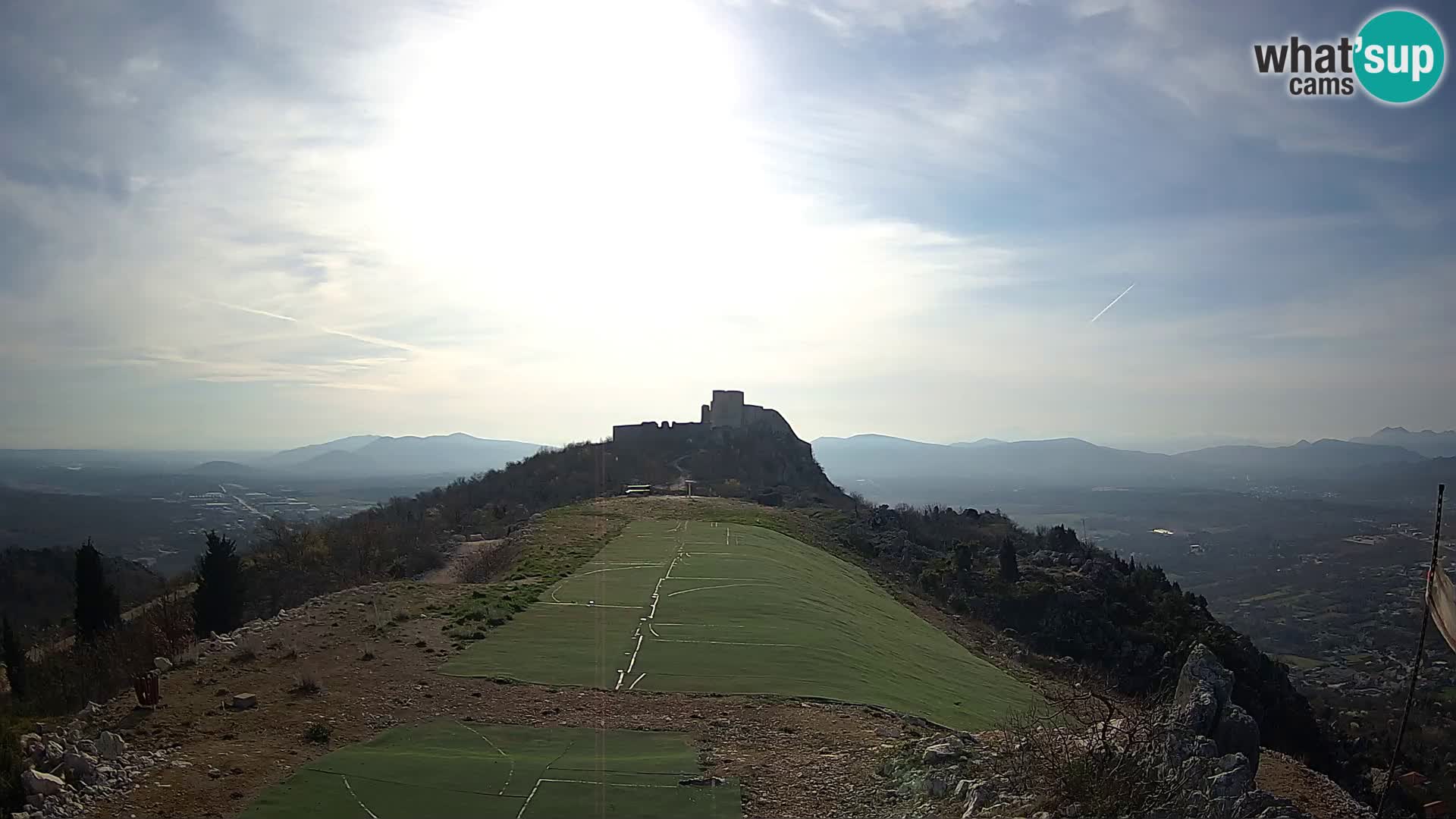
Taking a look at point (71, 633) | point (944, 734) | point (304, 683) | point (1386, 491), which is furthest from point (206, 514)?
point (1386, 491)

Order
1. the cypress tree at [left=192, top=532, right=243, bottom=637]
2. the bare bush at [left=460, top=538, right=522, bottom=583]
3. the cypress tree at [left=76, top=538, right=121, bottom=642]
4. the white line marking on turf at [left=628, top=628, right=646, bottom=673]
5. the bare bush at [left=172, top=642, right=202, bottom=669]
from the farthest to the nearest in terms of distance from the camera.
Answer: the cypress tree at [left=76, top=538, right=121, bottom=642]
the bare bush at [left=460, top=538, right=522, bottom=583]
the cypress tree at [left=192, top=532, right=243, bottom=637]
the white line marking on turf at [left=628, top=628, right=646, bottom=673]
the bare bush at [left=172, top=642, right=202, bottom=669]

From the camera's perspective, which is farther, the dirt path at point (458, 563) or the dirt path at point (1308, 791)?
the dirt path at point (458, 563)

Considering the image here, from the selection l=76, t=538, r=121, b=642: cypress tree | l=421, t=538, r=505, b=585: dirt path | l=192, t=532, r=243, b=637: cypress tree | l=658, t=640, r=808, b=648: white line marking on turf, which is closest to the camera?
l=658, t=640, r=808, b=648: white line marking on turf

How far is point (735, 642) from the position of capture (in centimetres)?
1666

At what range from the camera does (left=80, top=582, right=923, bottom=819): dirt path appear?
366 inches

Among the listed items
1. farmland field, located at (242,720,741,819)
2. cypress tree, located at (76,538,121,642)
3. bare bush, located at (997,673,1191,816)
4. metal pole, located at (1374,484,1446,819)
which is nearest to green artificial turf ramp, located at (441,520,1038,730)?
farmland field, located at (242,720,741,819)

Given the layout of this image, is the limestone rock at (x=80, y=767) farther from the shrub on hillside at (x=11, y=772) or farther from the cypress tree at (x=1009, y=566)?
the cypress tree at (x=1009, y=566)

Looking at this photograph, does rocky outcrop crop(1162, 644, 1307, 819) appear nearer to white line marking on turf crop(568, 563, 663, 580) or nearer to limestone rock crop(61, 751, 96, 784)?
limestone rock crop(61, 751, 96, 784)

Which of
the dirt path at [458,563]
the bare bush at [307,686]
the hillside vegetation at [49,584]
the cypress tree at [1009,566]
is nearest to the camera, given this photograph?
the bare bush at [307,686]

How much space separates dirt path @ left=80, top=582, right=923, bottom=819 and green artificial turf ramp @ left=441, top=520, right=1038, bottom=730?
85 centimetres

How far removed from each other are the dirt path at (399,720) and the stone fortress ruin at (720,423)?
5629 centimetres

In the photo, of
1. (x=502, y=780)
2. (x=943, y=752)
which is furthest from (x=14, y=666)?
(x=943, y=752)

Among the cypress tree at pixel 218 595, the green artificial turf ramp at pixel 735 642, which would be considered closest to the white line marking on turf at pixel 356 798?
the green artificial turf ramp at pixel 735 642

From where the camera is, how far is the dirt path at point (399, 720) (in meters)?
9.30
